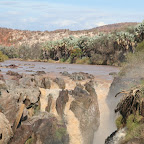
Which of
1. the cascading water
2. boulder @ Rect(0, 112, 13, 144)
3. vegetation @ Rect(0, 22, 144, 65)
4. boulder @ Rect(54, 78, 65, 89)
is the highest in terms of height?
vegetation @ Rect(0, 22, 144, 65)

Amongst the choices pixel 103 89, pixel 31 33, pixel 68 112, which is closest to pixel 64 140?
pixel 68 112

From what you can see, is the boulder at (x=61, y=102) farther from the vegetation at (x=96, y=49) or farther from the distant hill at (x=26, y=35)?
the distant hill at (x=26, y=35)

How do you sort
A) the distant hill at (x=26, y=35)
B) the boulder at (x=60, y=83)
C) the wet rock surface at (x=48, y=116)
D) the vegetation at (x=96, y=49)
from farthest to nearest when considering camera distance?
the distant hill at (x=26, y=35) < the vegetation at (x=96, y=49) < the boulder at (x=60, y=83) < the wet rock surface at (x=48, y=116)

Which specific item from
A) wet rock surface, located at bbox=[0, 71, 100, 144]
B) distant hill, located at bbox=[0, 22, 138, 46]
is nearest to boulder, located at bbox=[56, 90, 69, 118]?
wet rock surface, located at bbox=[0, 71, 100, 144]

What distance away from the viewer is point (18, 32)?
170 m

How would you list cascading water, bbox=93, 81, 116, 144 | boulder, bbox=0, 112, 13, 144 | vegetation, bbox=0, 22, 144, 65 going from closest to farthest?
boulder, bbox=0, 112, 13, 144
cascading water, bbox=93, 81, 116, 144
vegetation, bbox=0, 22, 144, 65

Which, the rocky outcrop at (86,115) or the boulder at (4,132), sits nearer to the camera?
the boulder at (4,132)

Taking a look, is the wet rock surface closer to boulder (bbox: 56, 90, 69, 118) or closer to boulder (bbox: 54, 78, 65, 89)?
boulder (bbox: 56, 90, 69, 118)

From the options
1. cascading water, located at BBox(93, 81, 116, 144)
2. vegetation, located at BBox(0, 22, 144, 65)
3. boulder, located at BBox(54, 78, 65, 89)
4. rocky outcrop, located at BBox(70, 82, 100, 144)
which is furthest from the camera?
vegetation, located at BBox(0, 22, 144, 65)

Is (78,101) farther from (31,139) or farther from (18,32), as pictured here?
(18,32)

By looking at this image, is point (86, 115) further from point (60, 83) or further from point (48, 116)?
point (60, 83)

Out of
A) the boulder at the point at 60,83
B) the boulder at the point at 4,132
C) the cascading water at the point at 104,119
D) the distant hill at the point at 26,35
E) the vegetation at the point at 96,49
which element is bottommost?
the cascading water at the point at 104,119

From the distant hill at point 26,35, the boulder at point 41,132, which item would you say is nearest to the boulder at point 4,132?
the boulder at point 41,132

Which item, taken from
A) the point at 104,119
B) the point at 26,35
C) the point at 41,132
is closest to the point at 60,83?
the point at 104,119
